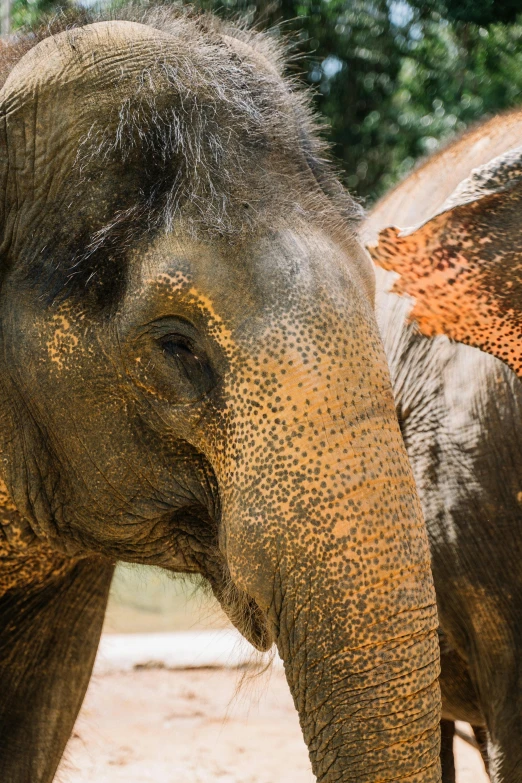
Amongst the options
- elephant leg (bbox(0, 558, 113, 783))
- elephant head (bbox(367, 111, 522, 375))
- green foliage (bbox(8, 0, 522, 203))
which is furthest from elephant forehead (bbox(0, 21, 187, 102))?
green foliage (bbox(8, 0, 522, 203))

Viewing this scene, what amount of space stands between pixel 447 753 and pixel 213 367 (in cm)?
228

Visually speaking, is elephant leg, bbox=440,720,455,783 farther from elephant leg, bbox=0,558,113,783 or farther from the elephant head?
the elephant head

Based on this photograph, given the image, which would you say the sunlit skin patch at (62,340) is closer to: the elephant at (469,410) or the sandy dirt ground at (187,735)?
the elephant at (469,410)

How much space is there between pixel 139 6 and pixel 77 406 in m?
0.85

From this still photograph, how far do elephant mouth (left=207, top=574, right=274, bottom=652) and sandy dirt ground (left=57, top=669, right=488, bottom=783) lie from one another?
6.08 feet

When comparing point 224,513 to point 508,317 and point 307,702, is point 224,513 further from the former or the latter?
point 508,317

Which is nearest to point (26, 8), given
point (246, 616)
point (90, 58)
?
point (90, 58)

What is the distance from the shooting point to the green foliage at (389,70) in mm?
5043

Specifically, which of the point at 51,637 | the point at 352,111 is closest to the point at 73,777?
the point at 51,637

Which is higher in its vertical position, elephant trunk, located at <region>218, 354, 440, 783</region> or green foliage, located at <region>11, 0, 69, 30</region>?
green foliage, located at <region>11, 0, 69, 30</region>

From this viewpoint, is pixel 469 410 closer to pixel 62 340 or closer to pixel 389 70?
pixel 62 340

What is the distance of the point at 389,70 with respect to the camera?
6.78 meters

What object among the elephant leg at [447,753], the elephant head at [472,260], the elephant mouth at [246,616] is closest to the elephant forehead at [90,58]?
the elephant head at [472,260]

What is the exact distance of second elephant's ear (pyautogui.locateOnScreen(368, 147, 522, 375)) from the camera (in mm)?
2246
